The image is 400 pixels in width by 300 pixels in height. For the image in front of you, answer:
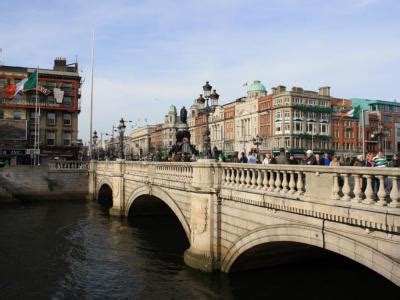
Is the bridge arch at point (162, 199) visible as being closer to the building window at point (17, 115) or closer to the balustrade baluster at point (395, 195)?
the balustrade baluster at point (395, 195)

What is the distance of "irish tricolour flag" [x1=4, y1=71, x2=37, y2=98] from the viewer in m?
49.0

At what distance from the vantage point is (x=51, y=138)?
56156mm

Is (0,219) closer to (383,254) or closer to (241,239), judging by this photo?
(241,239)

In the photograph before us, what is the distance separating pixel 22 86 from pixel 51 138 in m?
9.67

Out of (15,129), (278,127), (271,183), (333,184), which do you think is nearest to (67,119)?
(15,129)

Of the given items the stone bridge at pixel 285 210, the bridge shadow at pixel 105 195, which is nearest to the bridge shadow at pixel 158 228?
the stone bridge at pixel 285 210

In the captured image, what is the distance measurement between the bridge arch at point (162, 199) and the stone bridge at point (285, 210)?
110mm

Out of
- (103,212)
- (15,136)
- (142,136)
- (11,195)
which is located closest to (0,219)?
(103,212)

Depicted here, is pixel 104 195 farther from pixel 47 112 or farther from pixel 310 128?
pixel 310 128

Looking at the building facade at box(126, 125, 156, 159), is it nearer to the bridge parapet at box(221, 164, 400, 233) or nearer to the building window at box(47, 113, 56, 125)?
the building window at box(47, 113, 56, 125)

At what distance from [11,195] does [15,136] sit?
53.4 ft

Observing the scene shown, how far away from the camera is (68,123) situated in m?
57.2

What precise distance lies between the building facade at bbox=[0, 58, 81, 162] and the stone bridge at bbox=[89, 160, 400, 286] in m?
39.8

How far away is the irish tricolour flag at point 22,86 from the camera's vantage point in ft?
161
